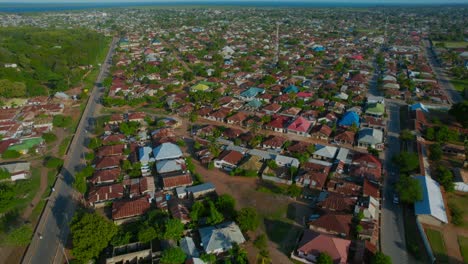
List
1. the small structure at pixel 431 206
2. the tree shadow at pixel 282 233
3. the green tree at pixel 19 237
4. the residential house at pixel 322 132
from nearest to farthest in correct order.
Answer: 1. the green tree at pixel 19 237
2. the tree shadow at pixel 282 233
3. the small structure at pixel 431 206
4. the residential house at pixel 322 132

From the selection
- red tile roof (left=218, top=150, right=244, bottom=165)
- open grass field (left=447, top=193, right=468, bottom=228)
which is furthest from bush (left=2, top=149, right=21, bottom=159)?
open grass field (left=447, top=193, right=468, bottom=228)

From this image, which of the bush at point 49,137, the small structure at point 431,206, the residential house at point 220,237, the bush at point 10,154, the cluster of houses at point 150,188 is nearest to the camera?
the residential house at point 220,237

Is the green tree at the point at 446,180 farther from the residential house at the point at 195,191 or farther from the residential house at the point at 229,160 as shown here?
the residential house at the point at 195,191

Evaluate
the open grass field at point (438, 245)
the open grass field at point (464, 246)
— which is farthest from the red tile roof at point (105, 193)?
the open grass field at point (464, 246)

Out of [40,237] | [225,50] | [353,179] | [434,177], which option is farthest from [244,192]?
[225,50]

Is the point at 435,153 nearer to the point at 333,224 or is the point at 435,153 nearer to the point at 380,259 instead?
the point at 333,224

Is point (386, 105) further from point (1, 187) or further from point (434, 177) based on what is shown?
point (1, 187)

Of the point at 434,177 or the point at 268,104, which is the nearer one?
the point at 434,177
